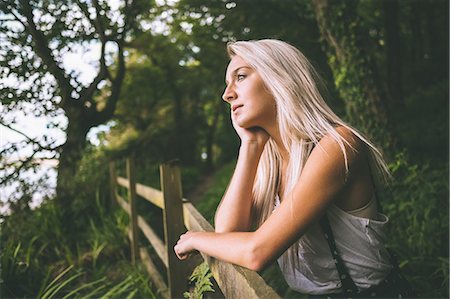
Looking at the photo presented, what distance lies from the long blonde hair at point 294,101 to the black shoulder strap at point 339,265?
0.20 meters

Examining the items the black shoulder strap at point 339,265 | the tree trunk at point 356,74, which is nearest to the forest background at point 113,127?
the tree trunk at point 356,74

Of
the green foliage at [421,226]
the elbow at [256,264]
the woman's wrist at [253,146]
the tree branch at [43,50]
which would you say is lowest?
the green foliage at [421,226]

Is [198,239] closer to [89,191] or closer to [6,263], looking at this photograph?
[6,263]

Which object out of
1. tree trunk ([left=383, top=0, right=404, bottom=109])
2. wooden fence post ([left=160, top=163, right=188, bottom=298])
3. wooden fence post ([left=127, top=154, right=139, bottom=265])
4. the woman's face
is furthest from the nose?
tree trunk ([left=383, top=0, right=404, bottom=109])

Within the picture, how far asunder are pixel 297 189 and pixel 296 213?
0.08 m

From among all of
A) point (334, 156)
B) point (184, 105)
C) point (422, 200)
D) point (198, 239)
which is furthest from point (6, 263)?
point (184, 105)

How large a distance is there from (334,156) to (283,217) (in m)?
0.27

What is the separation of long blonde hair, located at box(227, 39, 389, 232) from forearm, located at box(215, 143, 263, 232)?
0.48 feet

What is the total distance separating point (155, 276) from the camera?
3.81 m

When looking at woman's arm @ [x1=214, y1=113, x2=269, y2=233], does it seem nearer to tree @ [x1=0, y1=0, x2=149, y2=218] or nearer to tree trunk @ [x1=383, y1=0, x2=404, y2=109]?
tree @ [x1=0, y1=0, x2=149, y2=218]

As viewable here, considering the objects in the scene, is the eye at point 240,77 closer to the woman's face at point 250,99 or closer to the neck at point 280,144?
the woman's face at point 250,99

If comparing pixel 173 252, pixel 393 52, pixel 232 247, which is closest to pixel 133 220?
pixel 173 252

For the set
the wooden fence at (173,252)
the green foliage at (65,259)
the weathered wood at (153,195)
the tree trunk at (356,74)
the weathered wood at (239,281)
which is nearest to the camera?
the weathered wood at (239,281)

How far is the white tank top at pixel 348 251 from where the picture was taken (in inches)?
56.1
